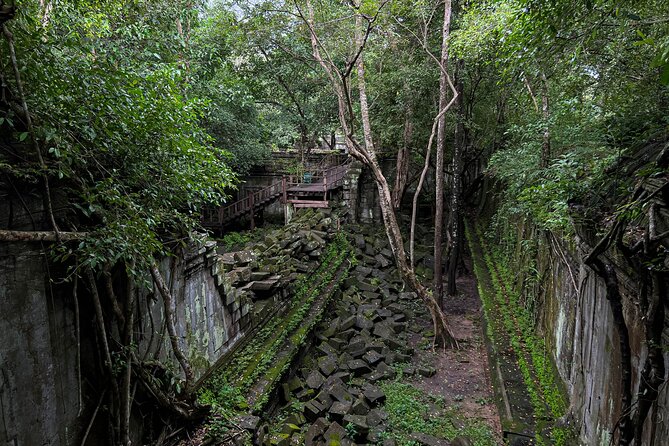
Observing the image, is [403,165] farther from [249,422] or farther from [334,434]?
[249,422]

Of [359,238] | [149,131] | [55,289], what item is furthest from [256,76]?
[55,289]

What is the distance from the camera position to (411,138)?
14492 mm

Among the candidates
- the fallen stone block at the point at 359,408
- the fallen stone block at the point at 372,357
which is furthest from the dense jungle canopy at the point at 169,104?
the fallen stone block at the point at 372,357

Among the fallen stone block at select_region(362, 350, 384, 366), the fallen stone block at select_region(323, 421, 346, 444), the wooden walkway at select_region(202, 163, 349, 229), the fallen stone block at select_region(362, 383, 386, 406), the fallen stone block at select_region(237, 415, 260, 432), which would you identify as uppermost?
the wooden walkway at select_region(202, 163, 349, 229)

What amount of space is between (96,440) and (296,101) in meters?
16.7

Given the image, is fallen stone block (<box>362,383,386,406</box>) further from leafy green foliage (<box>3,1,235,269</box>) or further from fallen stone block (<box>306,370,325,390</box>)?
leafy green foliage (<box>3,1,235,269</box>)

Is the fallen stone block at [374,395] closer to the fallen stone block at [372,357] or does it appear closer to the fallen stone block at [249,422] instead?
the fallen stone block at [372,357]

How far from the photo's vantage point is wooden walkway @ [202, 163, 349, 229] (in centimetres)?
1717

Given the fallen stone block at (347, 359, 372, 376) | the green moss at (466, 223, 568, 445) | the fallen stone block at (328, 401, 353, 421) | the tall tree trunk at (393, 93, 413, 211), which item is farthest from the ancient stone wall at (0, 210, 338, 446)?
the tall tree trunk at (393, 93, 413, 211)

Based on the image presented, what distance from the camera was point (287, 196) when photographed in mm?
17703

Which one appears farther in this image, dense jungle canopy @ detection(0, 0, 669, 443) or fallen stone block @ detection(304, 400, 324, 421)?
fallen stone block @ detection(304, 400, 324, 421)

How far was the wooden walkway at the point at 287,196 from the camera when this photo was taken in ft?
56.3

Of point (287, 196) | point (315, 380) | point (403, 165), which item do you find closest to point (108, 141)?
point (315, 380)

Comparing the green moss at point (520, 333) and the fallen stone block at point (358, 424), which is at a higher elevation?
the green moss at point (520, 333)
